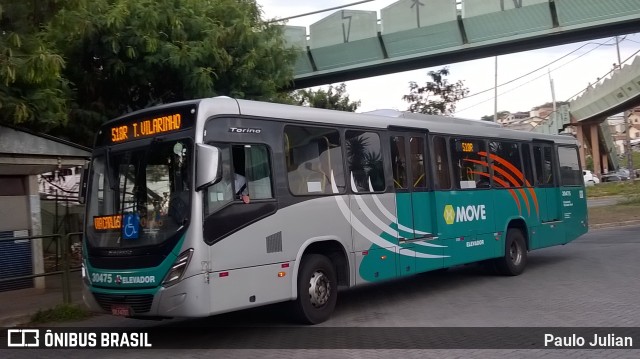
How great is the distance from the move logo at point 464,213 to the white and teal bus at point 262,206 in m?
0.04

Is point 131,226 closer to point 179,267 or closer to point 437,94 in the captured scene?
point 179,267

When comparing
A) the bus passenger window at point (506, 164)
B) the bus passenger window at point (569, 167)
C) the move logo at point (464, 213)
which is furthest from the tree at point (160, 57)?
the bus passenger window at point (569, 167)

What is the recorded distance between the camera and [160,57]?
12070 millimetres

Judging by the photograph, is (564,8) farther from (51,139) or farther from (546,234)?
(51,139)

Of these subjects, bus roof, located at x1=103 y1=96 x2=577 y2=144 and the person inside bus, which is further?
bus roof, located at x1=103 y1=96 x2=577 y2=144

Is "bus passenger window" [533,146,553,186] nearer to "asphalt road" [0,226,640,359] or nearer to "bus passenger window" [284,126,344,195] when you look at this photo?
"asphalt road" [0,226,640,359]

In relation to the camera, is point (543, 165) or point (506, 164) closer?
point (506, 164)

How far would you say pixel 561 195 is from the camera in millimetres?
14664

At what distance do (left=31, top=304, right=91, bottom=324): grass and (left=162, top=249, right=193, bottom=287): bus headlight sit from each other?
376 centimetres

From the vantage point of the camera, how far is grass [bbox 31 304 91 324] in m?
9.82

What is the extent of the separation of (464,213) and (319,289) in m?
4.03

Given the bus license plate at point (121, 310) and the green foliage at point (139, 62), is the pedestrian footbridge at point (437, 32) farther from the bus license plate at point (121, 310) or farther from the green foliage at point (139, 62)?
the bus license plate at point (121, 310)

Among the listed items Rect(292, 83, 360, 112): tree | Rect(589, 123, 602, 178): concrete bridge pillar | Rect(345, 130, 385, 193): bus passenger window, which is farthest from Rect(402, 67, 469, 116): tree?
Rect(589, 123, 602, 178): concrete bridge pillar

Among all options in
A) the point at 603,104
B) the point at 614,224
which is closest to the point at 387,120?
the point at 614,224
